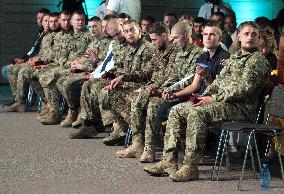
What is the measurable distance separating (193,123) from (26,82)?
6.41 metres

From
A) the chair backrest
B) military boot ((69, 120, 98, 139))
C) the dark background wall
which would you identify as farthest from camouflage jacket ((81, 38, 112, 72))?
the dark background wall

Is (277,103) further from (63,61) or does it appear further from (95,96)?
(63,61)

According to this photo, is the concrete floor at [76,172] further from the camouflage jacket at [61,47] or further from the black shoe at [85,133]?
the camouflage jacket at [61,47]

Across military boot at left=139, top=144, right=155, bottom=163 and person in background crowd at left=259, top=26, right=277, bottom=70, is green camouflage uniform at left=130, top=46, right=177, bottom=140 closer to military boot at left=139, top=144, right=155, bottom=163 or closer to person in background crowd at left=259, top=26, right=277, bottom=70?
military boot at left=139, top=144, right=155, bottom=163

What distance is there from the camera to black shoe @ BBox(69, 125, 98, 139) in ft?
39.5

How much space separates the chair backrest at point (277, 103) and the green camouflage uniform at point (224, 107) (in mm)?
200

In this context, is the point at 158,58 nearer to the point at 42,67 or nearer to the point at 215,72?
the point at 215,72

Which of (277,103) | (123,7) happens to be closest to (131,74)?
(277,103)

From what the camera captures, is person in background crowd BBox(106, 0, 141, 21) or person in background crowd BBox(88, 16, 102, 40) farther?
person in background crowd BBox(106, 0, 141, 21)

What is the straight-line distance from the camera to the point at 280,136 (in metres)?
9.22

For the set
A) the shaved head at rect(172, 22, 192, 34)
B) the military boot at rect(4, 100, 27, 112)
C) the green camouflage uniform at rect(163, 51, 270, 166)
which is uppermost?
the shaved head at rect(172, 22, 192, 34)

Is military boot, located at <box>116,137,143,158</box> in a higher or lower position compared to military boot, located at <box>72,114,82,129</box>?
higher

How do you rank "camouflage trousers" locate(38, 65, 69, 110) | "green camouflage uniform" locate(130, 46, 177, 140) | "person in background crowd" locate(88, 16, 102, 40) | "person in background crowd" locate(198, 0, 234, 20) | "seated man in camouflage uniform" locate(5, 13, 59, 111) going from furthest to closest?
"person in background crowd" locate(198, 0, 234, 20) → "seated man in camouflage uniform" locate(5, 13, 59, 111) → "camouflage trousers" locate(38, 65, 69, 110) → "person in background crowd" locate(88, 16, 102, 40) → "green camouflage uniform" locate(130, 46, 177, 140)

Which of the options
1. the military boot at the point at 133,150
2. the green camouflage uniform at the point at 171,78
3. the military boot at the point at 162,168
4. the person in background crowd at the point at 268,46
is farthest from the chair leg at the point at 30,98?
the military boot at the point at 162,168
